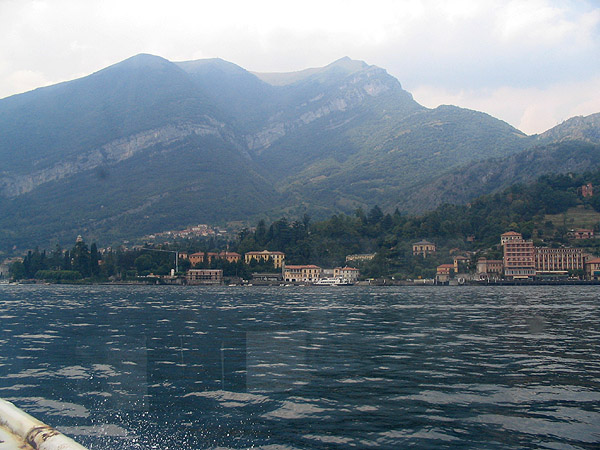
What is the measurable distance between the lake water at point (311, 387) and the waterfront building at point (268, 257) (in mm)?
137809

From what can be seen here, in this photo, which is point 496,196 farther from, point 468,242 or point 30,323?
point 30,323

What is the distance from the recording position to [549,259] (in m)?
149

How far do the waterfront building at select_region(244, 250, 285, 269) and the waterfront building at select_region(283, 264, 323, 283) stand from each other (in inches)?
292

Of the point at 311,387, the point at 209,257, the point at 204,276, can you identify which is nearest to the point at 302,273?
the point at 204,276

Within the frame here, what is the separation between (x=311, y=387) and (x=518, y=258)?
14275cm

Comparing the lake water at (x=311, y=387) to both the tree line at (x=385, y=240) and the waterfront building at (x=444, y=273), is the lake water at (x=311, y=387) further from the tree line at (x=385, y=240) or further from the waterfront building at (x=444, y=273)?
the tree line at (x=385, y=240)

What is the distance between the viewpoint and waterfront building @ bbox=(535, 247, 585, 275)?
5768 inches

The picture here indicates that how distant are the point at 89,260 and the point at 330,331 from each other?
14247 centimetres

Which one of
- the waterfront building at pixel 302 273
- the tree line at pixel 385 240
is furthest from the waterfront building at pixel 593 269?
the waterfront building at pixel 302 273

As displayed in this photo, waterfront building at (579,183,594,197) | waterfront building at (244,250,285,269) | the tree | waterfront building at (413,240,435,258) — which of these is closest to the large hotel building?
waterfront building at (413,240,435,258)

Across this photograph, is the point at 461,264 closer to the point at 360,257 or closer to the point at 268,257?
the point at 360,257

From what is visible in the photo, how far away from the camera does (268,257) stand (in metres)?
170

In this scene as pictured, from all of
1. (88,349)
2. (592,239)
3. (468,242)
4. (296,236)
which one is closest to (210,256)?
(296,236)

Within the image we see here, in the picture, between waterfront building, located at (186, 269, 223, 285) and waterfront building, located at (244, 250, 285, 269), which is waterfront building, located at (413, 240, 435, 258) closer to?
waterfront building, located at (244, 250, 285, 269)
